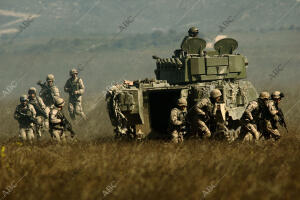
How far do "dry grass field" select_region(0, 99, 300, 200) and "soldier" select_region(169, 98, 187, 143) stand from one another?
7.70 feet

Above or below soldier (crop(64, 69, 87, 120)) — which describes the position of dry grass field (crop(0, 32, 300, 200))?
below

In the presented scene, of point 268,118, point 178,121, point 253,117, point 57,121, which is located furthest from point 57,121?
point 268,118

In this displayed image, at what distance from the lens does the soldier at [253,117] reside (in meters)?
15.4

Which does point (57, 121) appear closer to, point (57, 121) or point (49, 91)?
point (57, 121)

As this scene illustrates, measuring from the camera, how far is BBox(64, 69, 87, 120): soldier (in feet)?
79.8

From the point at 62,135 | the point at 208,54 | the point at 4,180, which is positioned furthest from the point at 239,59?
the point at 4,180

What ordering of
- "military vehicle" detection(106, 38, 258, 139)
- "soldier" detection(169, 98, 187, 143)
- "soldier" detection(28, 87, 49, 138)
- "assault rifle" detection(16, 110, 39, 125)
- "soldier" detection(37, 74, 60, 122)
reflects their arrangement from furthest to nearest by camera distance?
"soldier" detection(37, 74, 60, 122) < "soldier" detection(28, 87, 49, 138) < "assault rifle" detection(16, 110, 39, 125) < "military vehicle" detection(106, 38, 258, 139) < "soldier" detection(169, 98, 187, 143)

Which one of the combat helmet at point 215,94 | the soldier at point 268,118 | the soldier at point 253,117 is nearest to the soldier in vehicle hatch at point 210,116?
the combat helmet at point 215,94

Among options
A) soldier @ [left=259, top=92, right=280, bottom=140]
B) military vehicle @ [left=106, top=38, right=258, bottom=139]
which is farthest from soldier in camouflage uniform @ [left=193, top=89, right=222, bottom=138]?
soldier @ [left=259, top=92, right=280, bottom=140]

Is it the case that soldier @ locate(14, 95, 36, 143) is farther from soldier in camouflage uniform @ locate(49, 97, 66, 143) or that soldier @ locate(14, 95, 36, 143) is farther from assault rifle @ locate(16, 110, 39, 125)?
soldier in camouflage uniform @ locate(49, 97, 66, 143)

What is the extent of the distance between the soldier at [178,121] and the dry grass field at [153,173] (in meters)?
2.35

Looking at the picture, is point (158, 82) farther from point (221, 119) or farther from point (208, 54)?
point (208, 54)

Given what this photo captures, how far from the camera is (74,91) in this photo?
2439 centimetres

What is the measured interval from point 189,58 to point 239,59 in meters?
1.65
